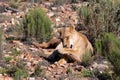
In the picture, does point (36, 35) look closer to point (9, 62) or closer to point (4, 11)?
point (9, 62)

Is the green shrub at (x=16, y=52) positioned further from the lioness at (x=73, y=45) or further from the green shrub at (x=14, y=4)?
the green shrub at (x=14, y=4)

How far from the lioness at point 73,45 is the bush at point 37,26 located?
0.87 metres

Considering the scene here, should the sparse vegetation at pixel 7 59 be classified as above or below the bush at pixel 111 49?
below

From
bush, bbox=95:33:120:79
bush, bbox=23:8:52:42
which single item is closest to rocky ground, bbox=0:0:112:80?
bush, bbox=95:33:120:79

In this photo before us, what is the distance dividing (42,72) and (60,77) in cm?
40

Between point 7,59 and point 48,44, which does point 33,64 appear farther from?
point 48,44

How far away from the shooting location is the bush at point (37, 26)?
1220 cm

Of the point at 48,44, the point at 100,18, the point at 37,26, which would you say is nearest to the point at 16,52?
the point at 48,44

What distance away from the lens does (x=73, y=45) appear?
1118cm

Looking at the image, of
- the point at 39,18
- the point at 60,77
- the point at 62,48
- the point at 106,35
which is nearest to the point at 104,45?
the point at 106,35

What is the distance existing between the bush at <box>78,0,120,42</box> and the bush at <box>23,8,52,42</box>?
1.12 m

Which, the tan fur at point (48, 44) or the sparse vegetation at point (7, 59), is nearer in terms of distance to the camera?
the sparse vegetation at point (7, 59)

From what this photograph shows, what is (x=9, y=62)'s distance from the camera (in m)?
10.2

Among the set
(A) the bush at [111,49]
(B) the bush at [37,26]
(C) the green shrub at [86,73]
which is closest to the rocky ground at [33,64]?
(C) the green shrub at [86,73]
